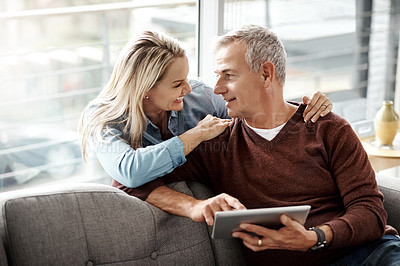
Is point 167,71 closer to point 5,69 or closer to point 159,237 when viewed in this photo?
point 159,237

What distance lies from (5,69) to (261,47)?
1160mm

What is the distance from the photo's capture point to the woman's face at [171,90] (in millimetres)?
2035

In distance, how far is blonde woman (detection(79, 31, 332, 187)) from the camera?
1.89m

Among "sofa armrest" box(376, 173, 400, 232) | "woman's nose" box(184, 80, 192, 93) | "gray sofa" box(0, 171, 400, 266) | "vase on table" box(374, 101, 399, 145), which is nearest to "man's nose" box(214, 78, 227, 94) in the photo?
"woman's nose" box(184, 80, 192, 93)

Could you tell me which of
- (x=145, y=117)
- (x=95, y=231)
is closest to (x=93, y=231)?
(x=95, y=231)

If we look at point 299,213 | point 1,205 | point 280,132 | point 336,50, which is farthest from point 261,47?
point 336,50

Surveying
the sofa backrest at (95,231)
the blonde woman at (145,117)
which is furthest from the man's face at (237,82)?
the sofa backrest at (95,231)

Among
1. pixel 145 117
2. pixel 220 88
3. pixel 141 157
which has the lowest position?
pixel 141 157

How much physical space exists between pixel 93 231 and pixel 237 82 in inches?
30.7

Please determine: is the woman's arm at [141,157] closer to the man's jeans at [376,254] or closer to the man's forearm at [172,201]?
the man's forearm at [172,201]

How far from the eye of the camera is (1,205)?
5.34ft

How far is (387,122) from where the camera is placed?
288cm

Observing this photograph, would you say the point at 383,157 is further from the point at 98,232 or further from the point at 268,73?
the point at 98,232

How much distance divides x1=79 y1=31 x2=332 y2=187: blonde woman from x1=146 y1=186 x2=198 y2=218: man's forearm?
0.21 feet
